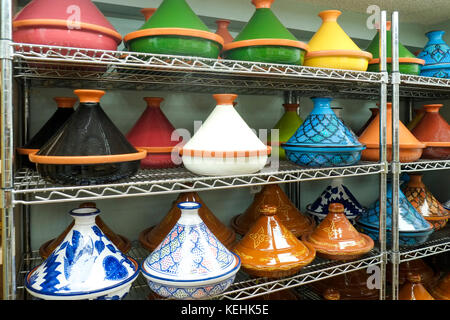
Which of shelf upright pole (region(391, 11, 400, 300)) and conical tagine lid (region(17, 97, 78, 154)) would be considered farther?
shelf upright pole (region(391, 11, 400, 300))

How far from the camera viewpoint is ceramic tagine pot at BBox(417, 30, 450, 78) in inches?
51.5

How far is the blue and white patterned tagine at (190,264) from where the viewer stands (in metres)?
0.75

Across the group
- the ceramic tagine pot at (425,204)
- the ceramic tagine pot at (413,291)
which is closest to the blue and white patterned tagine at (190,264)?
the ceramic tagine pot at (413,291)

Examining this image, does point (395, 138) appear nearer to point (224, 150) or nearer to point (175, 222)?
point (224, 150)

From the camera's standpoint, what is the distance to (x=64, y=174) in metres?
0.70

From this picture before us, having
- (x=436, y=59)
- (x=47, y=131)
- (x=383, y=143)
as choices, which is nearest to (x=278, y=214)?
(x=383, y=143)

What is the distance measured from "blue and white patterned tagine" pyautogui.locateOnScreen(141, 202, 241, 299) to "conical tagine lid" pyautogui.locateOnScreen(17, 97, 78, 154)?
0.42m

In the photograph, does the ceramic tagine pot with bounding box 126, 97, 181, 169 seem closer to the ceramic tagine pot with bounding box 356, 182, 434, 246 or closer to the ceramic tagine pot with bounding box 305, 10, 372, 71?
the ceramic tagine pot with bounding box 305, 10, 372, 71

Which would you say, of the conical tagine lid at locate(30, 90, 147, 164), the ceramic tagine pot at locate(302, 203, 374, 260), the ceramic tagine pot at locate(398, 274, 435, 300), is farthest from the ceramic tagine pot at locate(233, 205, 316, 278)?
the ceramic tagine pot at locate(398, 274, 435, 300)

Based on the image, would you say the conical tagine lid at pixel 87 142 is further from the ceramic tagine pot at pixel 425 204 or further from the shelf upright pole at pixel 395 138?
the ceramic tagine pot at pixel 425 204

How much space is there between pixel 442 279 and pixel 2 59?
5.36 ft

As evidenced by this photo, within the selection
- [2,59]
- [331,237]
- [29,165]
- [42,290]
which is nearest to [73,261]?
[42,290]
